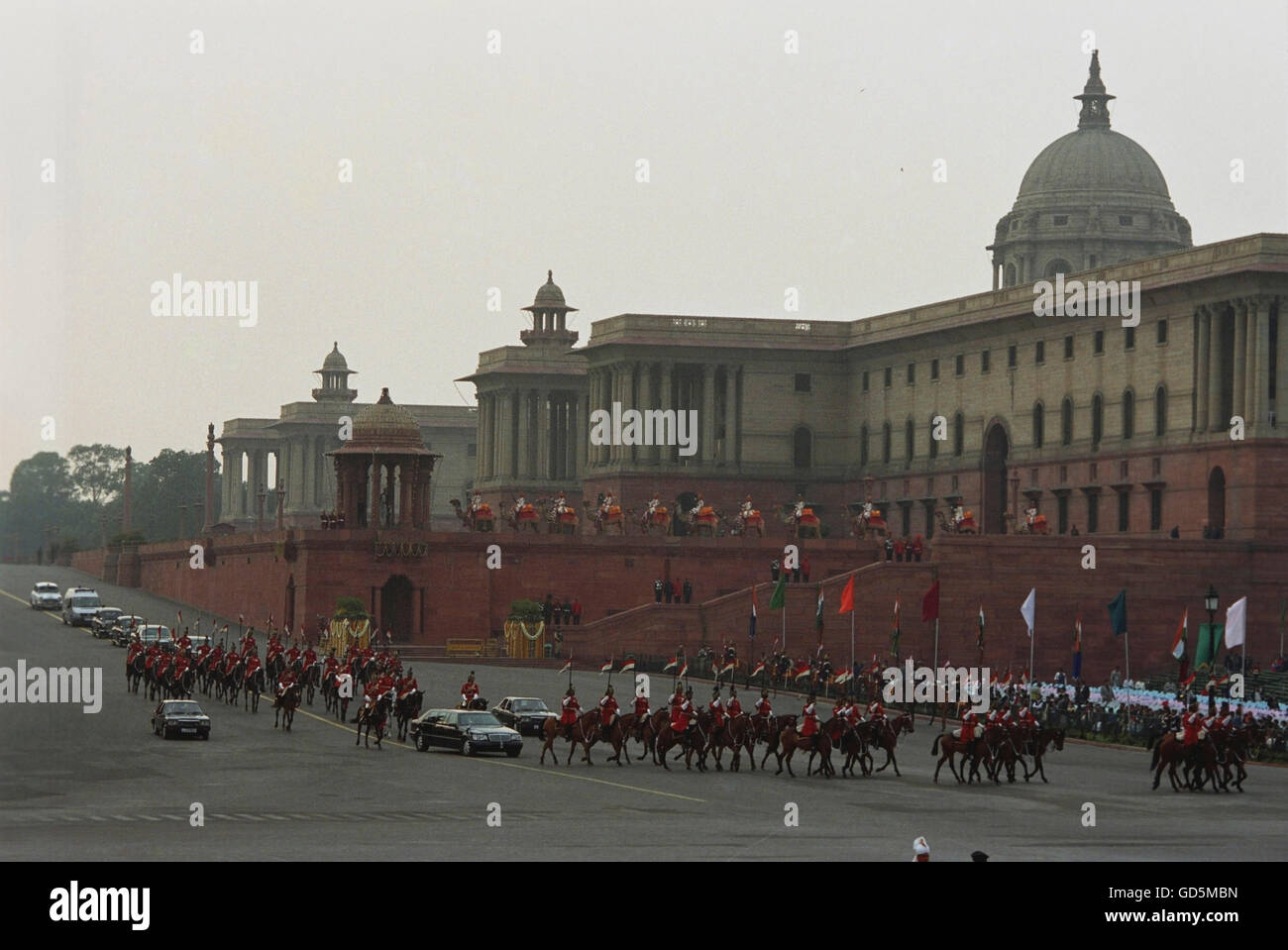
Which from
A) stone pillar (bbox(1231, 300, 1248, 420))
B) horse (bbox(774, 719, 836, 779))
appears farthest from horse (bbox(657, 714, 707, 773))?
stone pillar (bbox(1231, 300, 1248, 420))

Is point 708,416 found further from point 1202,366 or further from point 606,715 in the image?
point 606,715

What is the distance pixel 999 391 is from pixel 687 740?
6852 cm

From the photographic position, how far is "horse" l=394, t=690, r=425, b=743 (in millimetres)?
64625

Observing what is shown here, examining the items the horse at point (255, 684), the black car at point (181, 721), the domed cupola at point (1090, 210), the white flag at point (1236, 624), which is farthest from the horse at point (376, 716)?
the domed cupola at point (1090, 210)

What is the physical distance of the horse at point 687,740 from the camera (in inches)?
2279

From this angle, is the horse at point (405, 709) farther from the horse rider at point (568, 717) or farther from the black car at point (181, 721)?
the horse rider at point (568, 717)

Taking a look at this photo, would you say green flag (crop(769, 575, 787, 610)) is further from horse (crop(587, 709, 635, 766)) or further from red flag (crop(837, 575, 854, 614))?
horse (crop(587, 709, 635, 766))

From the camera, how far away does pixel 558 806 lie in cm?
4688

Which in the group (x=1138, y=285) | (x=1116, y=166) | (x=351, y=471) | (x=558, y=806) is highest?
(x=1116, y=166)

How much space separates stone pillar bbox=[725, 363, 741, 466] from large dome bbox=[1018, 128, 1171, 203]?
3775cm

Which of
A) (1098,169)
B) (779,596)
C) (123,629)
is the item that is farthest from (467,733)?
(1098,169)
